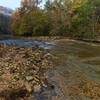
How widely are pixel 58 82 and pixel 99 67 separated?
5.03 m

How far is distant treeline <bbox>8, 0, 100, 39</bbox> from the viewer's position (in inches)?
1953

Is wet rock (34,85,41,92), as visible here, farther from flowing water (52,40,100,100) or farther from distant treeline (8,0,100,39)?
distant treeline (8,0,100,39)

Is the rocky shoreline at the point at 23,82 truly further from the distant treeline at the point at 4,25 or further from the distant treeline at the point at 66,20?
the distant treeline at the point at 4,25

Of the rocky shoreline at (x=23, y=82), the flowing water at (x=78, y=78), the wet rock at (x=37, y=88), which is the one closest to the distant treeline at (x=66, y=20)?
the flowing water at (x=78, y=78)

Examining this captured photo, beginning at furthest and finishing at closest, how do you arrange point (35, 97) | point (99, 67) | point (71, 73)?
point (99, 67) → point (71, 73) → point (35, 97)

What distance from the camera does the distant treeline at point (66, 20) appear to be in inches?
1953

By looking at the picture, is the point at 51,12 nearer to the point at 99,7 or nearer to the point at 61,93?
the point at 99,7

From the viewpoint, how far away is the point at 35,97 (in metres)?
11.0

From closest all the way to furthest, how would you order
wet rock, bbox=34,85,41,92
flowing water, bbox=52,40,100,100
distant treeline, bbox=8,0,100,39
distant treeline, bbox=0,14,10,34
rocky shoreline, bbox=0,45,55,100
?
rocky shoreline, bbox=0,45,55,100, flowing water, bbox=52,40,100,100, wet rock, bbox=34,85,41,92, distant treeline, bbox=8,0,100,39, distant treeline, bbox=0,14,10,34

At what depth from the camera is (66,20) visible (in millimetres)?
50688

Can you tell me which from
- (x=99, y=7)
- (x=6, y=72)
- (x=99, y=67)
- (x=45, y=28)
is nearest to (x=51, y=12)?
(x=45, y=28)

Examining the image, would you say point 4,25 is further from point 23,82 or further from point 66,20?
point 23,82

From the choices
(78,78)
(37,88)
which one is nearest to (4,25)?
(78,78)

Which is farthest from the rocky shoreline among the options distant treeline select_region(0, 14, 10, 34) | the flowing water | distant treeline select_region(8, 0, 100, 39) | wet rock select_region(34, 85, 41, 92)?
distant treeline select_region(0, 14, 10, 34)
